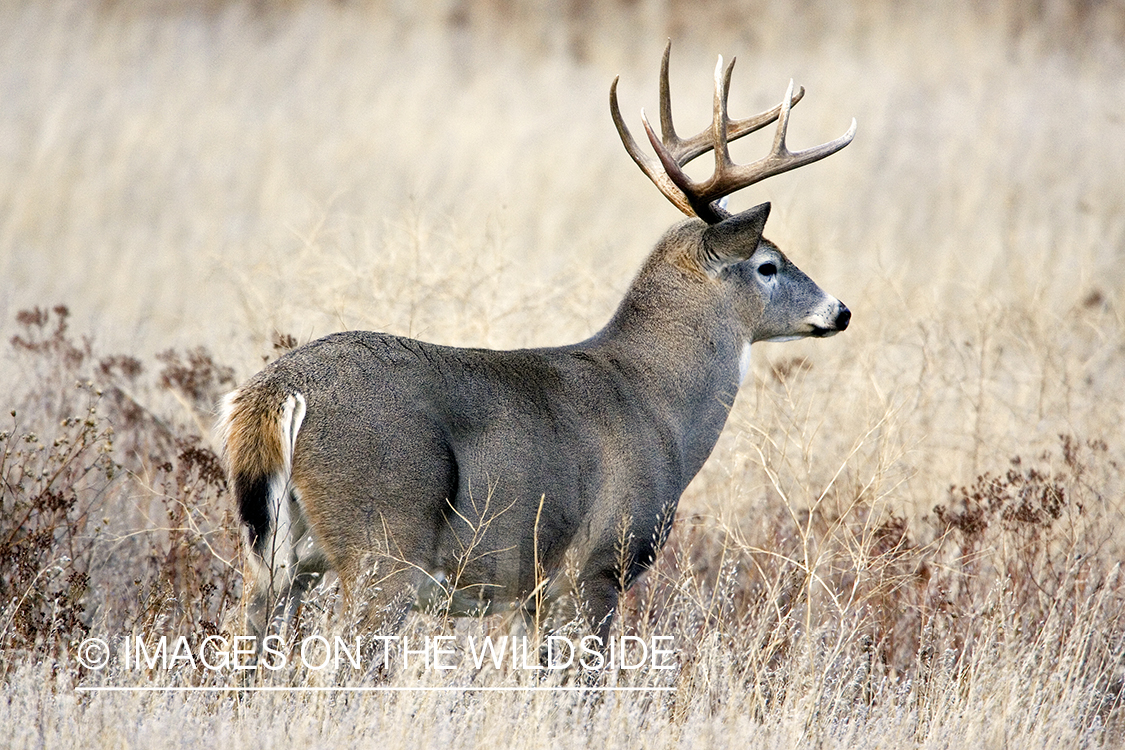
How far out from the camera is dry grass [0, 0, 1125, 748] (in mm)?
4910

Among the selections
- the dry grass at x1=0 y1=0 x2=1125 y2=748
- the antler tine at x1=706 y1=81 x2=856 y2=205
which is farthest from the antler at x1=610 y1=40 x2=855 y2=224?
the dry grass at x1=0 y1=0 x2=1125 y2=748

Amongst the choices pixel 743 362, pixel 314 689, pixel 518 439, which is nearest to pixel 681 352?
pixel 743 362

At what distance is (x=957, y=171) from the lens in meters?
19.1

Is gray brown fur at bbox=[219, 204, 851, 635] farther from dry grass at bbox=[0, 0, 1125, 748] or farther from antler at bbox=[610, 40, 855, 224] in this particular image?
dry grass at bbox=[0, 0, 1125, 748]

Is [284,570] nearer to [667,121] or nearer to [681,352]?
[681,352]

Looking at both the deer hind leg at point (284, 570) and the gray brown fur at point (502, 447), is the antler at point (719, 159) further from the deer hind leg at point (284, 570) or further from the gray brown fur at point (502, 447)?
the deer hind leg at point (284, 570)

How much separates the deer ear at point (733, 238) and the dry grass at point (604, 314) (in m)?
0.88

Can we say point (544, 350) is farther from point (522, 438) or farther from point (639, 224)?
point (639, 224)

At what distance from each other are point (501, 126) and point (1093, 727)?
15.5 m

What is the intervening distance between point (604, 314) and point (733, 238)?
3390mm

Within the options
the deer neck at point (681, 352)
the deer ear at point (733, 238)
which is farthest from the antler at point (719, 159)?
the deer neck at point (681, 352)

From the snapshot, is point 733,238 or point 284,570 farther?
point 733,238

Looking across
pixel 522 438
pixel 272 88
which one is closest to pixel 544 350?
pixel 522 438

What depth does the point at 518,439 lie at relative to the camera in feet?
16.4
